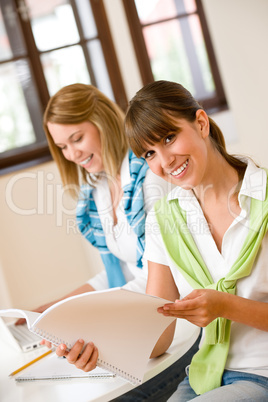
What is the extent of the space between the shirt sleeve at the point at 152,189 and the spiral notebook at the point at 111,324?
723 mm

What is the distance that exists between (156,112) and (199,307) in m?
0.48

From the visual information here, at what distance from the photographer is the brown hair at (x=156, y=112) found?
1265 millimetres

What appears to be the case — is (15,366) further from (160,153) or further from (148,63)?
(148,63)

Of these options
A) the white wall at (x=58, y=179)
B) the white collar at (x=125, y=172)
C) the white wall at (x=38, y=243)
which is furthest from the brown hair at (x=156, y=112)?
the white wall at (x=58, y=179)

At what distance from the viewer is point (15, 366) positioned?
4.64 ft

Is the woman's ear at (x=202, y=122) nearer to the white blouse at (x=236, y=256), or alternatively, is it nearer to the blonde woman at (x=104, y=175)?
the white blouse at (x=236, y=256)

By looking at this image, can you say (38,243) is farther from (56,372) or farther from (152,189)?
(56,372)

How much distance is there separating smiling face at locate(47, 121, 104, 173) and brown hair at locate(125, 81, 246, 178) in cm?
68

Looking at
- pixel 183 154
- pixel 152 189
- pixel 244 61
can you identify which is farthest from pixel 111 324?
pixel 244 61

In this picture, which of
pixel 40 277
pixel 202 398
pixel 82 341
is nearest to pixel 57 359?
pixel 82 341

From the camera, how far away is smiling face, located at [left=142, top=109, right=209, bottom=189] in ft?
4.23

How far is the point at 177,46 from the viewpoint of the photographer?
12.8 feet

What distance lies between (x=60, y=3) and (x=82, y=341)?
9.77 feet

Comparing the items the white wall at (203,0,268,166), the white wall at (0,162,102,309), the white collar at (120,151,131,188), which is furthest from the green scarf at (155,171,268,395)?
the white wall at (203,0,268,166)
